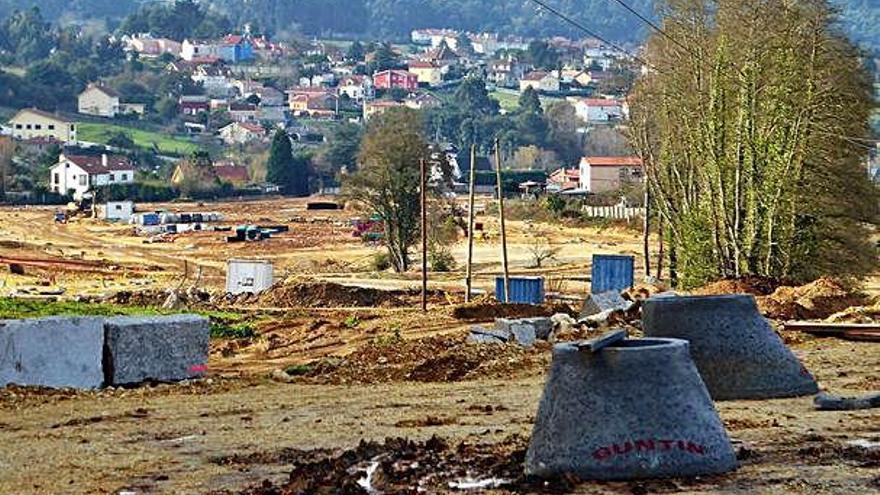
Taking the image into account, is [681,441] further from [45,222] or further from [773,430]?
[45,222]

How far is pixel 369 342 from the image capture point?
30.9 metres

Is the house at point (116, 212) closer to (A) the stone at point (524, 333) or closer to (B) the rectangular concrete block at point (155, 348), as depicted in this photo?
(A) the stone at point (524, 333)

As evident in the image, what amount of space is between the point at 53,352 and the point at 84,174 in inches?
4496

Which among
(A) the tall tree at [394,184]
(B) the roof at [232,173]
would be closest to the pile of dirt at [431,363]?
(A) the tall tree at [394,184]

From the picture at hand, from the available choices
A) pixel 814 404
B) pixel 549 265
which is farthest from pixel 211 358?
pixel 549 265

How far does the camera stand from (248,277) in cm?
5219

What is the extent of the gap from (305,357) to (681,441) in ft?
56.6

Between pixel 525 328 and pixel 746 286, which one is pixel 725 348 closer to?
pixel 525 328

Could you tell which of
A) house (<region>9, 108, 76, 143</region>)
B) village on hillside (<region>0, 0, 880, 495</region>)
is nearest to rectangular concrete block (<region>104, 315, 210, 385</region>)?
village on hillside (<region>0, 0, 880, 495</region>)

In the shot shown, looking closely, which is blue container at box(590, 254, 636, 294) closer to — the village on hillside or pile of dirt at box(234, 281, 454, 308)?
the village on hillside

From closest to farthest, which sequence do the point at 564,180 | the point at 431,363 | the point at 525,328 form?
1. the point at 431,363
2. the point at 525,328
3. the point at 564,180

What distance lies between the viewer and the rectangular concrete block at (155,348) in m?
22.6

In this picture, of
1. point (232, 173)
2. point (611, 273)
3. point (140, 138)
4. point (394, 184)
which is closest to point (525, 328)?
point (611, 273)

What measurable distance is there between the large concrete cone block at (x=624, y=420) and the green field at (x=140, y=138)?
Result: 168 meters
